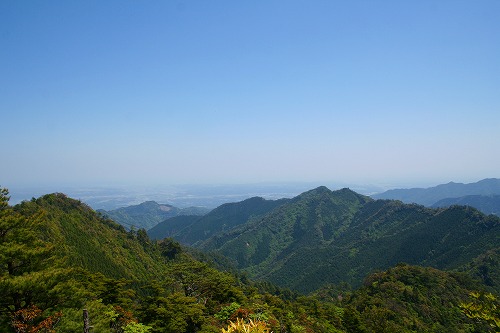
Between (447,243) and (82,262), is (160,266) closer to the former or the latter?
(82,262)

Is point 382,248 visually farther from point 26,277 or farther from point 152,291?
point 26,277

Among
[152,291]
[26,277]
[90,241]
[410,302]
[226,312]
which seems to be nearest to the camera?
[26,277]

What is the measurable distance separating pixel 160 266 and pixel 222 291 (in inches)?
1281

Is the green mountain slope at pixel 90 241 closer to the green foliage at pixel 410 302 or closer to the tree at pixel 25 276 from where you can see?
the tree at pixel 25 276

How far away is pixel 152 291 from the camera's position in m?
32.9

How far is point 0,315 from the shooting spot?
43.7 feet

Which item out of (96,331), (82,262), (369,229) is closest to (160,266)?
(82,262)

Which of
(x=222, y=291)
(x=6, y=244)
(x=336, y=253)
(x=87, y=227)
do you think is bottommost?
(x=336, y=253)

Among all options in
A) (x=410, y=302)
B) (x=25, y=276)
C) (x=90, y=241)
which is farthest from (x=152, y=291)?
(x=410, y=302)

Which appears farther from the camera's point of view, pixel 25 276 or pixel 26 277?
pixel 25 276

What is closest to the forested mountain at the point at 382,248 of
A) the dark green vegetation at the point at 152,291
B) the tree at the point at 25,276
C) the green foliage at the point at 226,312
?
the dark green vegetation at the point at 152,291

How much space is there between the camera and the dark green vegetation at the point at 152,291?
13.5 m

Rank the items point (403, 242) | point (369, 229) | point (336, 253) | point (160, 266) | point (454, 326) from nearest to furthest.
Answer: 1. point (454, 326)
2. point (160, 266)
3. point (403, 242)
4. point (336, 253)
5. point (369, 229)

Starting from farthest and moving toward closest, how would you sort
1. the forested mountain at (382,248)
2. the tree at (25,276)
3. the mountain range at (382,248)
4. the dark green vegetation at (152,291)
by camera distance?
the forested mountain at (382,248) → the mountain range at (382,248) → the dark green vegetation at (152,291) → the tree at (25,276)
